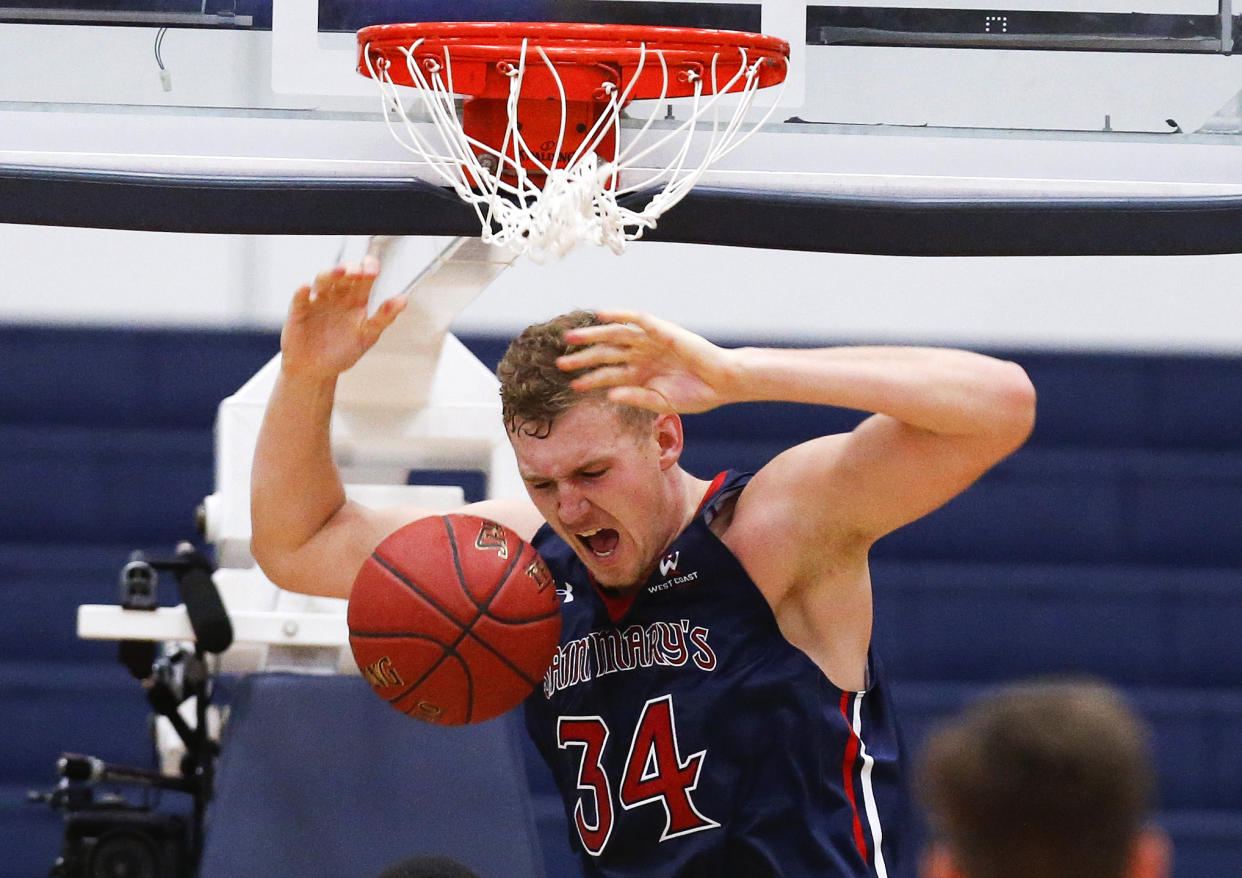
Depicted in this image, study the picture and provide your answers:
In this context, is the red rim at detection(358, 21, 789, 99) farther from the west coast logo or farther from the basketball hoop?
the west coast logo

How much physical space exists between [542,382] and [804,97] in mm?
681

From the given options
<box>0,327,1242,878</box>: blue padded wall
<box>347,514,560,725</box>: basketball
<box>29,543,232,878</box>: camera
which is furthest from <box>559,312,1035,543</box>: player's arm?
<box>0,327,1242,878</box>: blue padded wall

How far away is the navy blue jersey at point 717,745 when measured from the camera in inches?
83.4

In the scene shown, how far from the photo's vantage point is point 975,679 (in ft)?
15.5

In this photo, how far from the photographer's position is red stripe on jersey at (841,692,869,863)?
7.03ft

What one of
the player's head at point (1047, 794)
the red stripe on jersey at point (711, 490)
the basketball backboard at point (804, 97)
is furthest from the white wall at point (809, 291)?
the player's head at point (1047, 794)

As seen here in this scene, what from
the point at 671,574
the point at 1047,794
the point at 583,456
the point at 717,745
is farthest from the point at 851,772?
the point at 1047,794

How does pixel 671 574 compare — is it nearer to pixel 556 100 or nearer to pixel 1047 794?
pixel 556 100

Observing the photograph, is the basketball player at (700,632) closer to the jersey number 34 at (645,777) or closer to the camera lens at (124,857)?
the jersey number 34 at (645,777)

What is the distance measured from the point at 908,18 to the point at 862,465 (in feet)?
2.91

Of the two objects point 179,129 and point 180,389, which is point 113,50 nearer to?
point 179,129

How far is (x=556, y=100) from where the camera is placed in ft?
7.45

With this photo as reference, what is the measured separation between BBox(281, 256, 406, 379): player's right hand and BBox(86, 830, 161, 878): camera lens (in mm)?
1659

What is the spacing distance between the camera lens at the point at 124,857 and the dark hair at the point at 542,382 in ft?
5.92
